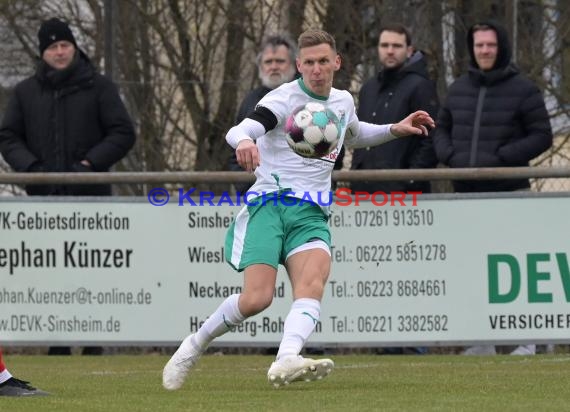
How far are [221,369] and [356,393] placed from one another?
2535mm

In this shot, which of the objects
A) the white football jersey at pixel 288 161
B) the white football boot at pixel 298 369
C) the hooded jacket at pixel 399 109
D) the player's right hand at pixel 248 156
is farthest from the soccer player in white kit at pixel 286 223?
the hooded jacket at pixel 399 109

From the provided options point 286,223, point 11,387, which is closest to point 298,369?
point 286,223

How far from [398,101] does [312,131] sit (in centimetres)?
364

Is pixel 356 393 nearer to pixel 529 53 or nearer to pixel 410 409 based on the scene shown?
pixel 410 409

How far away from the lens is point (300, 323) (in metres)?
8.01

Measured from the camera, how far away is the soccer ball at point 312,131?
8.17m

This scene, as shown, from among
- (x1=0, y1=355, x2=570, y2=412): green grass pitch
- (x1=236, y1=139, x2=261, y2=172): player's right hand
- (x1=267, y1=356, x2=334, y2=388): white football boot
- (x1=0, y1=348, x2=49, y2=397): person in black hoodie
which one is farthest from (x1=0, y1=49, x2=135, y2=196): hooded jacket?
(x1=267, y1=356, x2=334, y2=388): white football boot

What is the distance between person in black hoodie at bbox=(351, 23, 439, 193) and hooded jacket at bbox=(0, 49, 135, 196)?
192 centimetres

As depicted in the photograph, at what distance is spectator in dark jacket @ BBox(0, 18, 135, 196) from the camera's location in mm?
11914

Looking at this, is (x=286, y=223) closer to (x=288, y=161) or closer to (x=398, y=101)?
(x=288, y=161)

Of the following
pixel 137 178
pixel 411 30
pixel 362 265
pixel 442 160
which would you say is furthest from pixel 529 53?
pixel 137 178

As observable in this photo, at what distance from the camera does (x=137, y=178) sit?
1171cm

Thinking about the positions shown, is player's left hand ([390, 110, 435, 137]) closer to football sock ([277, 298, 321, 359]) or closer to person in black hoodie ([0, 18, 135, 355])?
football sock ([277, 298, 321, 359])

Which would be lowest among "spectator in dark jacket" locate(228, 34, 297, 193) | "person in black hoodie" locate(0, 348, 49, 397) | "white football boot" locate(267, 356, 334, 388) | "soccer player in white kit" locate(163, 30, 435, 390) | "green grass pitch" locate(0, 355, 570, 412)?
"green grass pitch" locate(0, 355, 570, 412)
